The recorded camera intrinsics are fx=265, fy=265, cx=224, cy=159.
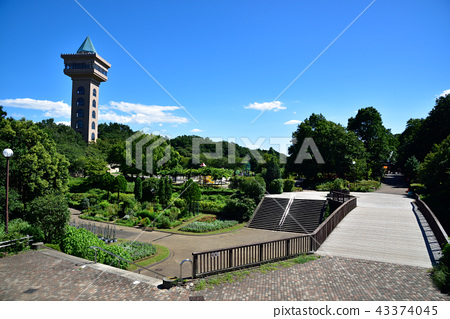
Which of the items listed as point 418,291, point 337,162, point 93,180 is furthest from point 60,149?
point 418,291

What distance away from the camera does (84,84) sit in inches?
2623

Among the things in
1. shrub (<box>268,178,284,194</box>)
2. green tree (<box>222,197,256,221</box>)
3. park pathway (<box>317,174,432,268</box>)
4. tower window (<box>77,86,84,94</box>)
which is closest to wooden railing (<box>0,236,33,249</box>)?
park pathway (<box>317,174,432,268</box>)

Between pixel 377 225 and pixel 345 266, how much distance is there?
267 inches

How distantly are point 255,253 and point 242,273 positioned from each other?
120 cm

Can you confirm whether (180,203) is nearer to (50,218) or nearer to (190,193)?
(190,193)

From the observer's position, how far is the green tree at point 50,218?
461 inches

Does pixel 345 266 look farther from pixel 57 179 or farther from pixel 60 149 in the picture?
pixel 60 149

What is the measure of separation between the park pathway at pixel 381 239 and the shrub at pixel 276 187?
10.0 meters

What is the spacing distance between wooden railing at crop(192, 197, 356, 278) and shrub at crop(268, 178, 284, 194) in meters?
14.4

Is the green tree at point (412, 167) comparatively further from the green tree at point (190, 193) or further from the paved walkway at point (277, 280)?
the paved walkway at point (277, 280)

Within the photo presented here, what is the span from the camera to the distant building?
65.7m

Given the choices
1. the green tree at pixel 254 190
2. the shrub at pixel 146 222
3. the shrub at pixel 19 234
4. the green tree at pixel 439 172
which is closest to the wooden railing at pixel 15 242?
the shrub at pixel 19 234

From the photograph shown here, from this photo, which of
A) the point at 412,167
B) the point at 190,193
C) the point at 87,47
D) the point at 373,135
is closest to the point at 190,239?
the point at 190,193
